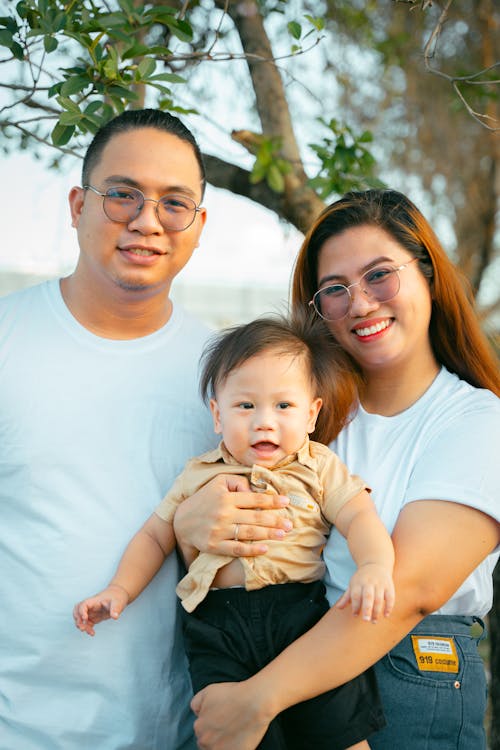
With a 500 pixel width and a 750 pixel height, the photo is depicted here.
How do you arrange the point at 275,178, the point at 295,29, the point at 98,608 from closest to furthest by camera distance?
1. the point at 98,608
2. the point at 295,29
3. the point at 275,178

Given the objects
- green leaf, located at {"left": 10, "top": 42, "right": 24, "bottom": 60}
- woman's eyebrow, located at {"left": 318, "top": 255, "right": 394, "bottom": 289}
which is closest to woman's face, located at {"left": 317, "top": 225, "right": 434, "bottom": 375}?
woman's eyebrow, located at {"left": 318, "top": 255, "right": 394, "bottom": 289}

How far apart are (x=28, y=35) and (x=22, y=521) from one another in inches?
58.8

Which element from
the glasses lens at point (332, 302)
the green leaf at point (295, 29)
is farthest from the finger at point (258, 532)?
the green leaf at point (295, 29)

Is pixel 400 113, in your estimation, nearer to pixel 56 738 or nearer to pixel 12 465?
pixel 12 465

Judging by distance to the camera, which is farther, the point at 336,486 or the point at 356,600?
the point at 336,486

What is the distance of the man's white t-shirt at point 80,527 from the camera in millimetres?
2432

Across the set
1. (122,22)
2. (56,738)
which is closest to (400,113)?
(122,22)

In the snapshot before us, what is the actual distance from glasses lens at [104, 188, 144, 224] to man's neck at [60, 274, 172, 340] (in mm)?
230

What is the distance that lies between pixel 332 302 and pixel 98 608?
1184 millimetres

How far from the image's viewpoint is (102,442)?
259cm

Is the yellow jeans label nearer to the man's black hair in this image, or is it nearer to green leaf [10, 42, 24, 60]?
the man's black hair

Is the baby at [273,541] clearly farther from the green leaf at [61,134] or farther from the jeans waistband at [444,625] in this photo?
the green leaf at [61,134]

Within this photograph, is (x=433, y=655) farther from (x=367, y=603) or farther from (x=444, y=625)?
(x=367, y=603)

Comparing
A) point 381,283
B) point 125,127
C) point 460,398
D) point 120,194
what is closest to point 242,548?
point 460,398
